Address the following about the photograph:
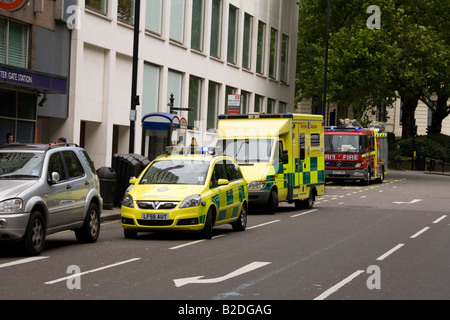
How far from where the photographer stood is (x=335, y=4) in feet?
183

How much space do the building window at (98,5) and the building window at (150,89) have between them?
167 inches

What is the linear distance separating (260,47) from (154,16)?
14101mm

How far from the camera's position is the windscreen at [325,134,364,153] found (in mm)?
43000

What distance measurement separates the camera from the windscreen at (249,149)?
24.4m

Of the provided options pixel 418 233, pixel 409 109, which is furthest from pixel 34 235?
pixel 409 109

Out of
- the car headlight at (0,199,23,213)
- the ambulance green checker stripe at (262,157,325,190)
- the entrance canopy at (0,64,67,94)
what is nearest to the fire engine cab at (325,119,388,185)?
the ambulance green checker stripe at (262,157,325,190)

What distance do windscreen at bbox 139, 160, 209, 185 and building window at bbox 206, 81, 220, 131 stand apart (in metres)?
25.3

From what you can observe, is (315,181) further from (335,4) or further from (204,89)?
(335,4)

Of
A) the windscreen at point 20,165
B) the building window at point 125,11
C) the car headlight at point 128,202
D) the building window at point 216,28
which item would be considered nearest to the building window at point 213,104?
the building window at point 216,28

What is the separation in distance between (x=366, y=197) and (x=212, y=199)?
17.4 metres

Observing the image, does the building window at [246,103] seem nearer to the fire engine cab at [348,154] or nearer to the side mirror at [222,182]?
the fire engine cab at [348,154]

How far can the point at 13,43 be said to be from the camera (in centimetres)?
2723

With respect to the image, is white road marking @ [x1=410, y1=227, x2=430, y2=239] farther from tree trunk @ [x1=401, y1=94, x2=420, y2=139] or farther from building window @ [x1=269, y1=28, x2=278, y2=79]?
tree trunk @ [x1=401, y1=94, x2=420, y2=139]
